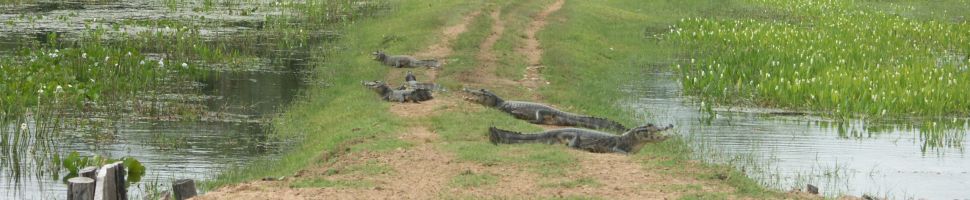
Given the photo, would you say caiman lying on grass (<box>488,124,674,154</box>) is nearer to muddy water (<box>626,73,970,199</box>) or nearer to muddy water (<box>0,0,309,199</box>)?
muddy water (<box>626,73,970,199</box>)

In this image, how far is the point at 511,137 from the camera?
45.9 feet

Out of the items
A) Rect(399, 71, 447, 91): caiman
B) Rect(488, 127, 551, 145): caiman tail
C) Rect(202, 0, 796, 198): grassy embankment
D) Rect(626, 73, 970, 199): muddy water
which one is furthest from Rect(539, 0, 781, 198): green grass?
Rect(399, 71, 447, 91): caiman

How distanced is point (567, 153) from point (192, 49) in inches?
480

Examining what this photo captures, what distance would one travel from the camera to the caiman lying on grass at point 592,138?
45.2ft

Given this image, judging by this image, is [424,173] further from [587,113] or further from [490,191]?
[587,113]

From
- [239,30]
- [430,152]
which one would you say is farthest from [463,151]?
[239,30]

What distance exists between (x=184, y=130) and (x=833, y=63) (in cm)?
1200

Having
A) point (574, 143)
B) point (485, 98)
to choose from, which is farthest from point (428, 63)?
point (574, 143)

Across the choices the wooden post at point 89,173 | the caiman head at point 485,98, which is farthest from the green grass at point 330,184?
the caiman head at point 485,98

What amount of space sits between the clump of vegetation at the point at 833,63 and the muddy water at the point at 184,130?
6589mm

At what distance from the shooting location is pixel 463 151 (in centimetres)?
1329

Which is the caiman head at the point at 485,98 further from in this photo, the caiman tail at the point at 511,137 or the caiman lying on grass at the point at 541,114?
the caiman tail at the point at 511,137

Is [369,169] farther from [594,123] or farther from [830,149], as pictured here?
[830,149]

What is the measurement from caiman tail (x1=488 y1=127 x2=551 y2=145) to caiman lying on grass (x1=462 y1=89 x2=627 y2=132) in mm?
1831
